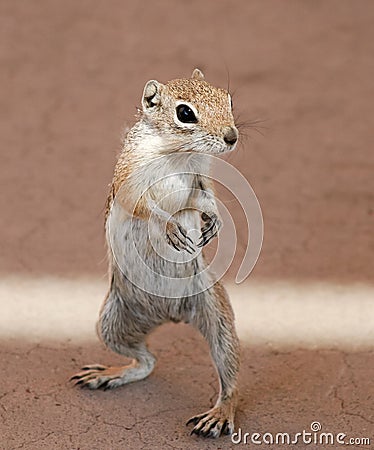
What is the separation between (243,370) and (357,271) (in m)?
0.56

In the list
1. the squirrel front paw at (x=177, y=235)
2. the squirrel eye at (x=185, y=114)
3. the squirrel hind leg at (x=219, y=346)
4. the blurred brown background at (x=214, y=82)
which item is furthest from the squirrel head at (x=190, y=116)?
the blurred brown background at (x=214, y=82)

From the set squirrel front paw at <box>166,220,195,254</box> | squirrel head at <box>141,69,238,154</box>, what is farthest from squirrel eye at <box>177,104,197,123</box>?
squirrel front paw at <box>166,220,195,254</box>

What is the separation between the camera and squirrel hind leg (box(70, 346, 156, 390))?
2.38 m

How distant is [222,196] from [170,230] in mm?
1038

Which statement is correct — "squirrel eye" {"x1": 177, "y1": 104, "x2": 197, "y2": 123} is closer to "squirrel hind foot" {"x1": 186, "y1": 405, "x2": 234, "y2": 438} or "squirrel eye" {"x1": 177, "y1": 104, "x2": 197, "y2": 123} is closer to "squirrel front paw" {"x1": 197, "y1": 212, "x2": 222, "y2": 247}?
"squirrel front paw" {"x1": 197, "y1": 212, "x2": 222, "y2": 247}

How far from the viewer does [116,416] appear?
2285mm

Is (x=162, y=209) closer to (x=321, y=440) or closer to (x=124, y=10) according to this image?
(x=321, y=440)

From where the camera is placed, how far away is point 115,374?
2.40m

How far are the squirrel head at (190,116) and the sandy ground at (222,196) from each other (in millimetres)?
686

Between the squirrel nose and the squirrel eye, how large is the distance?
80 mm

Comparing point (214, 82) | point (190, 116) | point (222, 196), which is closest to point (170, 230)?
point (190, 116)

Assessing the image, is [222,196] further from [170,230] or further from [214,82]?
[170,230]

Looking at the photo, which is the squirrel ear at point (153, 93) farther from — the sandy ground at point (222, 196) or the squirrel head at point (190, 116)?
the sandy ground at point (222, 196)

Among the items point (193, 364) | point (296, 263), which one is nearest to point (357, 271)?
point (296, 263)
